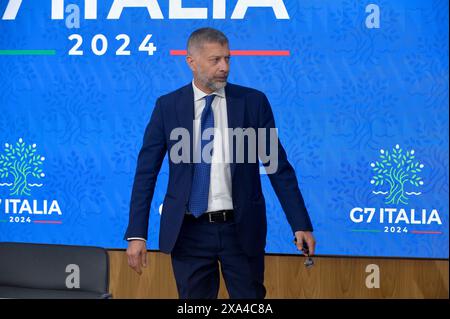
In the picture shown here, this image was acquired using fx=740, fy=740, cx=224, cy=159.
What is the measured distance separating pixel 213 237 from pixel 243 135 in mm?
488

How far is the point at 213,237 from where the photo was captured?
10.7 ft

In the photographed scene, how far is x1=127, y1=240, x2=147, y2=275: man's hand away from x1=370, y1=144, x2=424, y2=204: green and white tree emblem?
5.04 feet

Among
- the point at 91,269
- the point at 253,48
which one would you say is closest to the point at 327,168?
the point at 253,48

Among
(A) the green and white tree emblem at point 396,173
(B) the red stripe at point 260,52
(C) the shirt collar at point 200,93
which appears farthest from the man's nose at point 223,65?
(A) the green and white tree emblem at point 396,173

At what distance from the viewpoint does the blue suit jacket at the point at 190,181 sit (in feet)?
10.7

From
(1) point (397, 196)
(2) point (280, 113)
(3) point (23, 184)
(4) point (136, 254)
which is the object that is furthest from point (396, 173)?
(3) point (23, 184)

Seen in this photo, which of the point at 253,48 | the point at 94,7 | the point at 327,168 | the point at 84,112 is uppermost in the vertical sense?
the point at 94,7

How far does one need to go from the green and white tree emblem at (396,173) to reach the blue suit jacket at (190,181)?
0.99m

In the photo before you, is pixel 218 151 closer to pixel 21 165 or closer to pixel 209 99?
pixel 209 99

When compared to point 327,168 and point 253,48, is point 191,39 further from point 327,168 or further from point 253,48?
point 327,168

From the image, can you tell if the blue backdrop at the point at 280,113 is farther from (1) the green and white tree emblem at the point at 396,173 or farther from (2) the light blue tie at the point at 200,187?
(2) the light blue tie at the point at 200,187

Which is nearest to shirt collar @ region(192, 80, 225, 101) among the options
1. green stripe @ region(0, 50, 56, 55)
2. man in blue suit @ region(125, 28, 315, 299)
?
man in blue suit @ region(125, 28, 315, 299)

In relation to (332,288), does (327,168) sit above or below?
above
